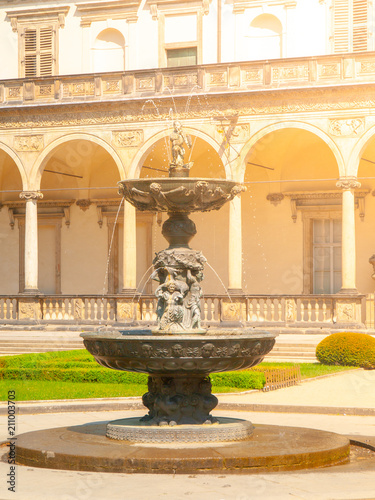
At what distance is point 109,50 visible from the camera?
94.3 ft

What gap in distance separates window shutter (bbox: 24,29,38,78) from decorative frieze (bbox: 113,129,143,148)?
5.29 metres

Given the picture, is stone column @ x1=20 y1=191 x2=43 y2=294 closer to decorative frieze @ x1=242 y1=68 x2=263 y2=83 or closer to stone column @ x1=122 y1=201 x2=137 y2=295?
stone column @ x1=122 y1=201 x2=137 y2=295

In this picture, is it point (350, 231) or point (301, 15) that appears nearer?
point (350, 231)

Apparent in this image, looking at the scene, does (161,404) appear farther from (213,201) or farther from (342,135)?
(342,135)

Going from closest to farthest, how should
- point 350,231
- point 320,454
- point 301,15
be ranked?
point 320,454, point 350,231, point 301,15

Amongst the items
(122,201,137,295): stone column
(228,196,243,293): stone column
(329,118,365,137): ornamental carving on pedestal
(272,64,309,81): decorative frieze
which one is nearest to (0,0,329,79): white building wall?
(272,64,309,81): decorative frieze

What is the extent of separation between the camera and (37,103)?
2616cm

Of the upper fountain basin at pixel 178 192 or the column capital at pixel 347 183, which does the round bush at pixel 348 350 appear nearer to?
the column capital at pixel 347 183

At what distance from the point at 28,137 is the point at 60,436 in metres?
17.7

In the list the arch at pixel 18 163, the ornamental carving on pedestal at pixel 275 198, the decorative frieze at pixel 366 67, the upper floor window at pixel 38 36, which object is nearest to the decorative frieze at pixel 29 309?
the arch at pixel 18 163

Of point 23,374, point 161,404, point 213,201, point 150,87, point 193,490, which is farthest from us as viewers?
point 150,87

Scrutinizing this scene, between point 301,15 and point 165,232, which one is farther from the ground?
point 301,15

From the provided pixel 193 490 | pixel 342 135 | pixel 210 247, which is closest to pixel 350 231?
pixel 342 135

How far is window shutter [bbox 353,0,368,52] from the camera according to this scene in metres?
26.2
